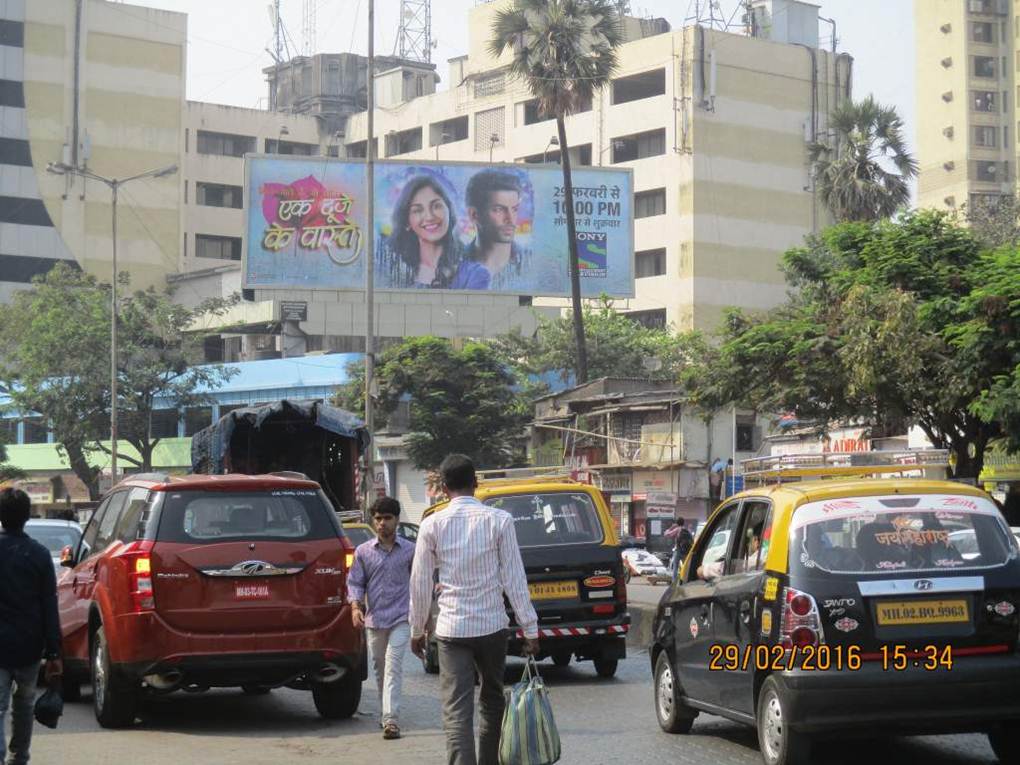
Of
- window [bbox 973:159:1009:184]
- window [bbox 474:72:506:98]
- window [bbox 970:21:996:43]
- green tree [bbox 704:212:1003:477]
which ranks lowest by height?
green tree [bbox 704:212:1003:477]

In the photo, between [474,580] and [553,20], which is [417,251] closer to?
[553,20]

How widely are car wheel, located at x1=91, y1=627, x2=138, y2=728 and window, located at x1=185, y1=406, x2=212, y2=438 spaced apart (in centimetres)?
5351

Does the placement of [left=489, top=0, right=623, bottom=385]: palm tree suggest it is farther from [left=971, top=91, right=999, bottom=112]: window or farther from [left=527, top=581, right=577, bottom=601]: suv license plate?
[left=971, top=91, right=999, bottom=112]: window

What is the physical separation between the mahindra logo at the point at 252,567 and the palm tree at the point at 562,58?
1544 inches

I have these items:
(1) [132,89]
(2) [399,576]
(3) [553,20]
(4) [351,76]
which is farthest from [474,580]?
(4) [351,76]

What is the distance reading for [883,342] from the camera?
23.7 m

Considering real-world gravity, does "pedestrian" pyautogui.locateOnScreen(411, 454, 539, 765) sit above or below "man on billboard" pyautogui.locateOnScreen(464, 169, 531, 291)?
below

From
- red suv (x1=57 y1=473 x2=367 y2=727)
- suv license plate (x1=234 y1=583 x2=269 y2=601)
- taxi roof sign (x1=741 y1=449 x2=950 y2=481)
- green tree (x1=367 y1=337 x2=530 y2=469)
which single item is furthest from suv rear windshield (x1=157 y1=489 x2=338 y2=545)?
green tree (x1=367 y1=337 x2=530 y2=469)

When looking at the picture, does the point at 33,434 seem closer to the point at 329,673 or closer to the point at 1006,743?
the point at 329,673

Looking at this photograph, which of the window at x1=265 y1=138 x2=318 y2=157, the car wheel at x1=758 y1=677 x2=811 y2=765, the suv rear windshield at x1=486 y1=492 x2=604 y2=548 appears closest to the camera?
the car wheel at x1=758 y1=677 x2=811 y2=765

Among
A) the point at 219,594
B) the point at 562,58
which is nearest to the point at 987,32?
the point at 562,58

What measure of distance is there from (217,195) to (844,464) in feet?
292

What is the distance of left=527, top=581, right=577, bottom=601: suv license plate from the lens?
14547 millimetres

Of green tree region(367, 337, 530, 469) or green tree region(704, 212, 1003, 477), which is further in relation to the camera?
green tree region(367, 337, 530, 469)
